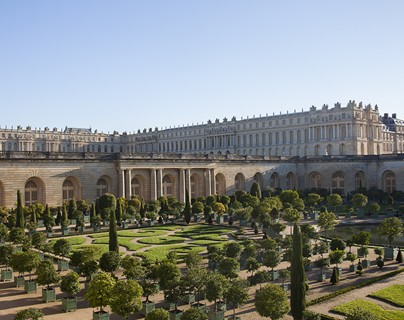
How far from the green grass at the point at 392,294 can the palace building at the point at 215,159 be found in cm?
3661

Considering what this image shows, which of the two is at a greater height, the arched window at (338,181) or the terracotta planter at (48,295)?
the arched window at (338,181)

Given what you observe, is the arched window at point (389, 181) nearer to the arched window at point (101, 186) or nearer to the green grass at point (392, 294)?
the arched window at point (101, 186)

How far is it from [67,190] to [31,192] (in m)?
3.99

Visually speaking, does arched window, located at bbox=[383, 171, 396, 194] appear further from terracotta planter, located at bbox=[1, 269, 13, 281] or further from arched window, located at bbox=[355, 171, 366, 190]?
terracotta planter, located at bbox=[1, 269, 13, 281]

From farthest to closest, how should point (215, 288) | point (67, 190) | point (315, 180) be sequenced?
point (315, 180), point (67, 190), point (215, 288)

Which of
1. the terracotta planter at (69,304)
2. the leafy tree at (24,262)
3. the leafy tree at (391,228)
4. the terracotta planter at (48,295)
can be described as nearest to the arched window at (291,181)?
the leafy tree at (391,228)

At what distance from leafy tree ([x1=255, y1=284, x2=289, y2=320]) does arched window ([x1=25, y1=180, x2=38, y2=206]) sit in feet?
124

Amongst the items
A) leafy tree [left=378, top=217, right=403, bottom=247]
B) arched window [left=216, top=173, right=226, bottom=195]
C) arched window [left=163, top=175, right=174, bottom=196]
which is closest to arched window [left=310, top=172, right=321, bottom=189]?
arched window [left=216, top=173, right=226, bottom=195]

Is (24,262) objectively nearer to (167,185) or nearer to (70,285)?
(70,285)

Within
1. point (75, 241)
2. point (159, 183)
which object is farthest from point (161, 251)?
point (159, 183)

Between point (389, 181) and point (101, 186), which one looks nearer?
point (101, 186)

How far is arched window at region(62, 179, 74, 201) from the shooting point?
52375 mm

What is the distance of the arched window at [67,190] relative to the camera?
2062 inches

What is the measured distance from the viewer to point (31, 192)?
50.2 m
